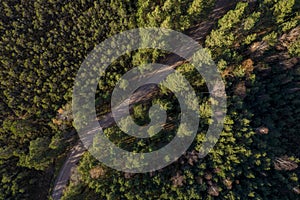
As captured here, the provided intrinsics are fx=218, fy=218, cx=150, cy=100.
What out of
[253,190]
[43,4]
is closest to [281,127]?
[253,190]

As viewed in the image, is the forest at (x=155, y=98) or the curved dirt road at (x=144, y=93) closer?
the forest at (x=155, y=98)

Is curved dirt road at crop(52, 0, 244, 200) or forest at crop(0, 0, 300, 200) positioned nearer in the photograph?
forest at crop(0, 0, 300, 200)

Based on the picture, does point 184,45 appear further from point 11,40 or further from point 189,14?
point 11,40

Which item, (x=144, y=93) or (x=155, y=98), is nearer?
(x=155, y=98)

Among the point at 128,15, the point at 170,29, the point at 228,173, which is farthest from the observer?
the point at 128,15
